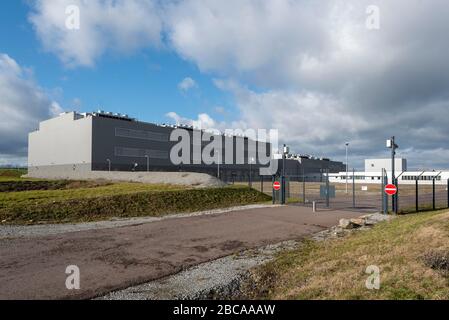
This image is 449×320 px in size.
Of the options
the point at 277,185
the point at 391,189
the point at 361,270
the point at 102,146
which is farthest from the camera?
the point at 102,146

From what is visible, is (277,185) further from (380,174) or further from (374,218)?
(380,174)

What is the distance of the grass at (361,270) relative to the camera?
5.50m

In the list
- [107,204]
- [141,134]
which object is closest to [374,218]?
[107,204]

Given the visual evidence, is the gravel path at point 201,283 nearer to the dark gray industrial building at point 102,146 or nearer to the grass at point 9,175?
the grass at point 9,175

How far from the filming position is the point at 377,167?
102 metres

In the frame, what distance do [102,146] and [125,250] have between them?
211ft

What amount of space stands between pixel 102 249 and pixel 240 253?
391cm

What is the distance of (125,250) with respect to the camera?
9.49 m

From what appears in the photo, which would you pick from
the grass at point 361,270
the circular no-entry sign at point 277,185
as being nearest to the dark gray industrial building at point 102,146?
the circular no-entry sign at point 277,185

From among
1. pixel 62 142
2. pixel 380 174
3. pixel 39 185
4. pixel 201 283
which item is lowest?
pixel 201 283

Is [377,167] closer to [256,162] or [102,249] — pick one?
[256,162]

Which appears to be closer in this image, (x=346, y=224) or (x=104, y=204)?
(x=346, y=224)

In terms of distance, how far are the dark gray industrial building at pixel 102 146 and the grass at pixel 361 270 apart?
174 feet
